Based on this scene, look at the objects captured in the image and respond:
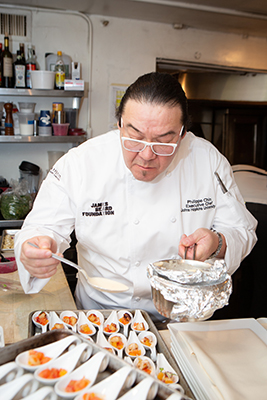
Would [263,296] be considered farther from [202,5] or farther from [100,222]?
[202,5]

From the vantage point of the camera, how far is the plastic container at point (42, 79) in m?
3.14

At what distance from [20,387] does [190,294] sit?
0.49m

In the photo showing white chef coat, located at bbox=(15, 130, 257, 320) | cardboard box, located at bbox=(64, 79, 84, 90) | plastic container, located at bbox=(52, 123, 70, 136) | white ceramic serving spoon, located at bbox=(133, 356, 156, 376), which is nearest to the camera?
white ceramic serving spoon, located at bbox=(133, 356, 156, 376)

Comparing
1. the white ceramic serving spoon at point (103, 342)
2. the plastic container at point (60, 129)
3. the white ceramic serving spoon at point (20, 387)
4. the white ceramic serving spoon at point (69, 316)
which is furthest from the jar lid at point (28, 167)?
the white ceramic serving spoon at point (20, 387)

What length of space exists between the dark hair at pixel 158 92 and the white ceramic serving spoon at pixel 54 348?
83 centimetres

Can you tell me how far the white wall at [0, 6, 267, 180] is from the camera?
348 cm

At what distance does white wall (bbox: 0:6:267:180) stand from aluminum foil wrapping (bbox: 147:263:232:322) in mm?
2902

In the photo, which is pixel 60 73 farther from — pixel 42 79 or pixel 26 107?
pixel 26 107

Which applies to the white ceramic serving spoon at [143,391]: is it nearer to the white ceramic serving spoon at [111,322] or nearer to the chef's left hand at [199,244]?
the white ceramic serving spoon at [111,322]

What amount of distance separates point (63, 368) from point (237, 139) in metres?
4.50

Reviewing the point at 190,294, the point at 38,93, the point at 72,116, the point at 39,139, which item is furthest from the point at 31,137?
the point at 190,294

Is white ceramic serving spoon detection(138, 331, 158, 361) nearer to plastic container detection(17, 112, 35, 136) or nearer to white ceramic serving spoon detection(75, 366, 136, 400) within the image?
white ceramic serving spoon detection(75, 366, 136, 400)

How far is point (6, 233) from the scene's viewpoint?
258 cm

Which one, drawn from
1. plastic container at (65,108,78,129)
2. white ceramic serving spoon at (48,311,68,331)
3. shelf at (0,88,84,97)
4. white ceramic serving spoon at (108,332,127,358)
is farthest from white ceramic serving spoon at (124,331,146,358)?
plastic container at (65,108,78,129)
